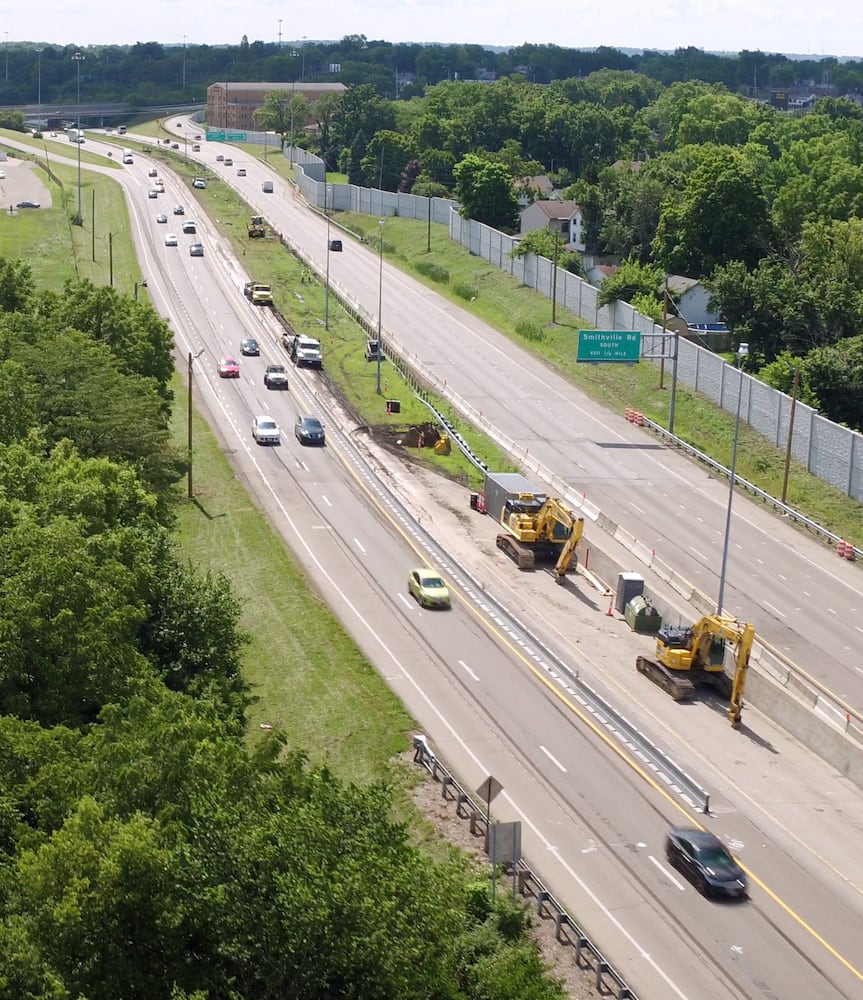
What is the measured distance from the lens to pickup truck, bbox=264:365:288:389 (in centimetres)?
9400

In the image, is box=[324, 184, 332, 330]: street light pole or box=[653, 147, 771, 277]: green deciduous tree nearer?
box=[324, 184, 332, 330]: street light pole

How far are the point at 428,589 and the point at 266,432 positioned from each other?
90.7ft

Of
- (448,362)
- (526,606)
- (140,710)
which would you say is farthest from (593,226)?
(140,710)

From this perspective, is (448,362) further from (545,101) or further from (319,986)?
(545,101)

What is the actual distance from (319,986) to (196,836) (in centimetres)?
380

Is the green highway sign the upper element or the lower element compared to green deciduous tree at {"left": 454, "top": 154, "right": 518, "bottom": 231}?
lower

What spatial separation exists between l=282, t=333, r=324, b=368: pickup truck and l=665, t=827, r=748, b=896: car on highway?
66.0 m

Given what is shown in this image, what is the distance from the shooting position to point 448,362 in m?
102

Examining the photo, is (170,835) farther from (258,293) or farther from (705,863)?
(258,293)

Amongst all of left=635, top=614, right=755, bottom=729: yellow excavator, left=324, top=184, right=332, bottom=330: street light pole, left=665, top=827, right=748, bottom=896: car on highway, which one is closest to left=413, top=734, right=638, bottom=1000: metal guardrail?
left=665, top=827, right=748, bottom=896: car on highway

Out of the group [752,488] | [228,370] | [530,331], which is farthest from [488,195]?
[752,488]

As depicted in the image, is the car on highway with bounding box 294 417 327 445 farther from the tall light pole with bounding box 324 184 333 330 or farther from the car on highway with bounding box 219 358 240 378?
the tall light pole with bounding box 324 184 333 330

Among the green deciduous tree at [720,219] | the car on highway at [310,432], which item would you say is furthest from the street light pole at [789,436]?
the green deciduous tree at [720,219]

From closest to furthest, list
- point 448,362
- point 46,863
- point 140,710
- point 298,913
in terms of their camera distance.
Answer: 1. point 298,913
2. point 46,863
3. point 140,710
4. point 448,362
